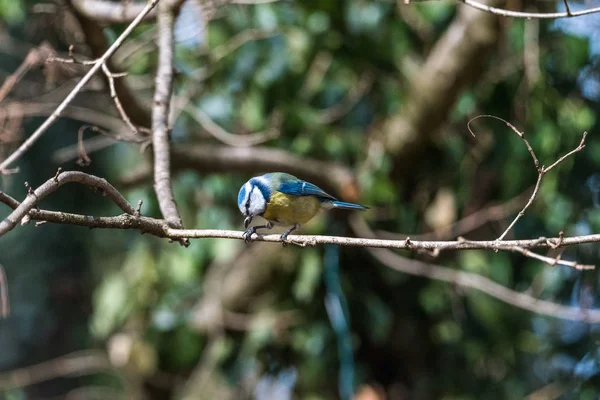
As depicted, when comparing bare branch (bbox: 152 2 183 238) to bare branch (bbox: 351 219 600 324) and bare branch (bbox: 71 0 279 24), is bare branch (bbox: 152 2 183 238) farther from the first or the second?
bare branch (bbox: 351 219 600 324)

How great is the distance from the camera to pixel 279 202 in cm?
237

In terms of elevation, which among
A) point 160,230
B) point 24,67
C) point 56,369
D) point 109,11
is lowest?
point 160,230

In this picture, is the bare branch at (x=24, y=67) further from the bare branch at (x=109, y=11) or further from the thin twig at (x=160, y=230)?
the thin twig at (x=160, y=230)

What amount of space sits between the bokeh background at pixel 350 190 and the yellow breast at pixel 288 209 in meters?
1.09

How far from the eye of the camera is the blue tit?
2338mm

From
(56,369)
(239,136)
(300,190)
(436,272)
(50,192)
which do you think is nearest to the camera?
(50,192)

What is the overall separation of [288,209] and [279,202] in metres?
0.04

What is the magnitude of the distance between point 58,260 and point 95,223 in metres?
3.72

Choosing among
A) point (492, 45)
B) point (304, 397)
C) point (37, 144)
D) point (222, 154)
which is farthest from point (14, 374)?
point (492, 45)

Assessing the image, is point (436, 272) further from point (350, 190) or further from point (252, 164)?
point (252, 164)

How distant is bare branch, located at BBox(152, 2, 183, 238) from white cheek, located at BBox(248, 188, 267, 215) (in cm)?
32

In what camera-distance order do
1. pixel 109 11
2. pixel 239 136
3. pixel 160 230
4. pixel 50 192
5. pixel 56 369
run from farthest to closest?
pixel 56 369
pixel 239 136
pixel 109 11
pixel 160 230
pixel 50 192

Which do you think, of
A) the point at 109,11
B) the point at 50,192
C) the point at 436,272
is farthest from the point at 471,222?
the point at 50,192

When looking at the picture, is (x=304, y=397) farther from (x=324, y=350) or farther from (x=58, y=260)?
(x=58, y=260)
